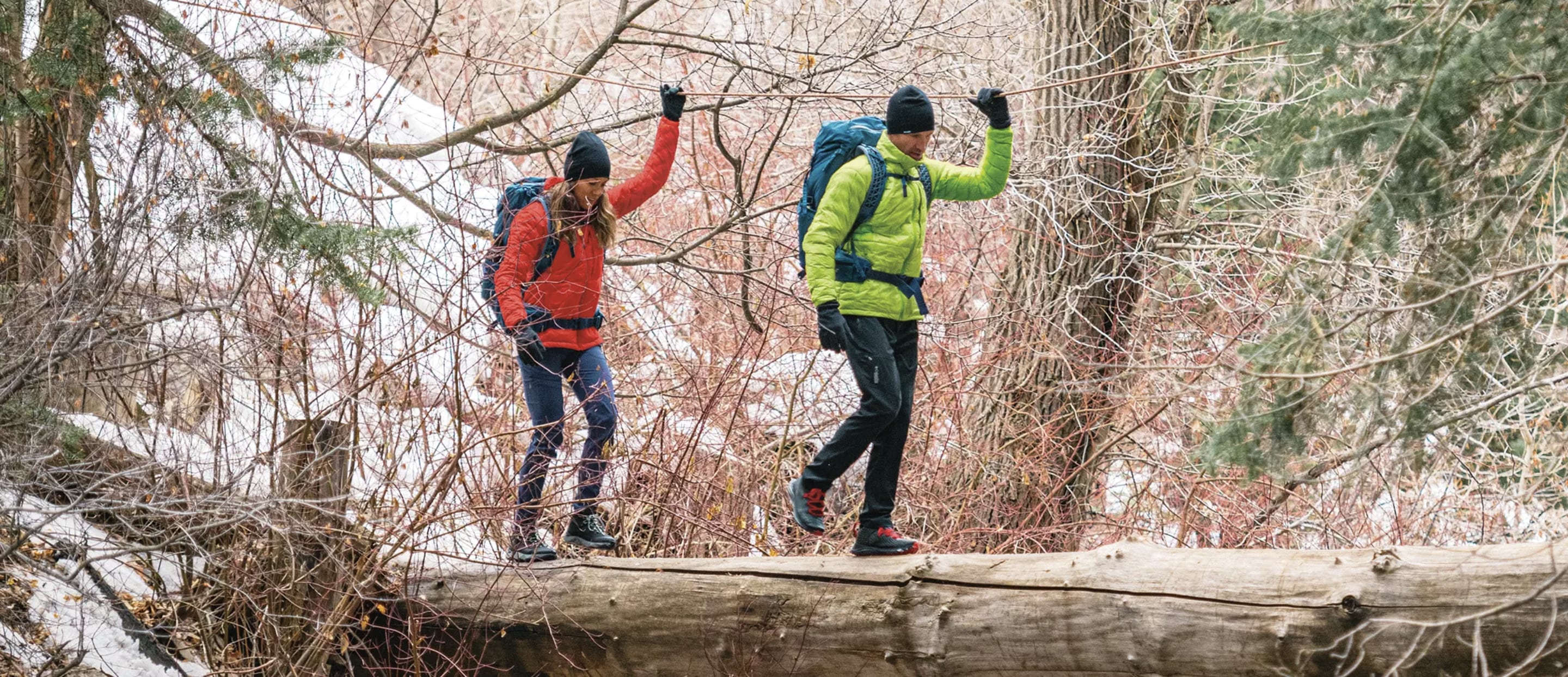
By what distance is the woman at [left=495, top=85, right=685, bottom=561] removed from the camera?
5680 mm

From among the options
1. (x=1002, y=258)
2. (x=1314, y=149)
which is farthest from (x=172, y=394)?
(x=1002, y=258)

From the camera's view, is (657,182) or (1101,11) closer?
(657,182)

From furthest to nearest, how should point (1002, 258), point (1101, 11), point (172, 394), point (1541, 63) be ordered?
point (1002, 258) → point (1101, 11) → point (172, 394) → point (1541, 63)

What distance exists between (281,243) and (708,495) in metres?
2.90

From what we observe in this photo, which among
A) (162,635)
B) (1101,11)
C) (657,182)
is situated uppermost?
(1101,11)

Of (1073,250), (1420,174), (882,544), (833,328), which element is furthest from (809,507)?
(1073,250)

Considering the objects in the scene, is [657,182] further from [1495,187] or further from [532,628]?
[1495,187]

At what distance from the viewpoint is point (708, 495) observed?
7.63 m

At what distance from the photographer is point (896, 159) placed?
533 centimetres

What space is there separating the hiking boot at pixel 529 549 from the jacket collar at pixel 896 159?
2.43 metres

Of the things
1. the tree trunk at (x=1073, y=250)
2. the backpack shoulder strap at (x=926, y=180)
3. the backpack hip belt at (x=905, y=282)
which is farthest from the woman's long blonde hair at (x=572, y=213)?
the tree trunk at (x=1073, y=250)

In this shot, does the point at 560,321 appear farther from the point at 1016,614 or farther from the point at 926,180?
the point at 1016,614

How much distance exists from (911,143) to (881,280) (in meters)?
0.57

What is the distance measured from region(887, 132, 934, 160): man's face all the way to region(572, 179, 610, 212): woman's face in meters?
1.28
